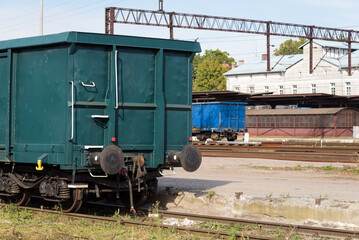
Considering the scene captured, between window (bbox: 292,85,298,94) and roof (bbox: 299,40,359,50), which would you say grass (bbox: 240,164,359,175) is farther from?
window (bbox: 292,85,298,94)

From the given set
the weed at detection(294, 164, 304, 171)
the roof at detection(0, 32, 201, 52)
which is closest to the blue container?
the weed at detection(294, 164, 304, 171)

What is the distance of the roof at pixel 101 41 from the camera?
28.3ft

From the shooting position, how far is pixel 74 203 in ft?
29.4

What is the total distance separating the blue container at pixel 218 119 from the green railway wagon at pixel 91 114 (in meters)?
28.4

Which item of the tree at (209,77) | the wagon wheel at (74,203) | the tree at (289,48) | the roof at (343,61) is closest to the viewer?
the wagon wheel at (74,203)

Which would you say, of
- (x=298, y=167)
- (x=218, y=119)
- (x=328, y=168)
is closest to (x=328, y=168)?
(x=328, y=168)

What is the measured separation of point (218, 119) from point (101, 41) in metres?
29.6

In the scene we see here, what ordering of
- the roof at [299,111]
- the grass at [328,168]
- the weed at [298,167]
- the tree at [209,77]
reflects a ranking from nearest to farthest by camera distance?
the grass at [328,168] → the weed at [298,167] → the roof at [299,111] → the tree at [209,77]

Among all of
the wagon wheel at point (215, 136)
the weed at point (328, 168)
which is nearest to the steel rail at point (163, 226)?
the weed at point (328, 168)

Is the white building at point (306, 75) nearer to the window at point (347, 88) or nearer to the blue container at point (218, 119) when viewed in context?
the window at point (347, 88)

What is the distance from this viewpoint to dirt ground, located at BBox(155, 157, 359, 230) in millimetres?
9617

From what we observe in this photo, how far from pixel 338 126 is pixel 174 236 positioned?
42.7 m

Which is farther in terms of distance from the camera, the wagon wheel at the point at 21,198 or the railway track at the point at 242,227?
the wagon wheel at the point at 21,198

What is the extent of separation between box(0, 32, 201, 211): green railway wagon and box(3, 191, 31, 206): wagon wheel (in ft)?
0.07
